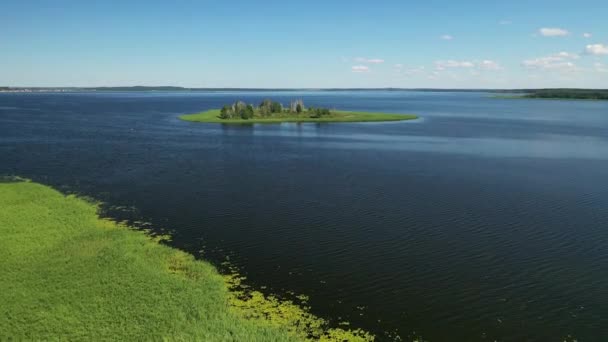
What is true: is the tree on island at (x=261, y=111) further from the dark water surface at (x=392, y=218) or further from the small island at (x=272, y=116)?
the dark water surface at (x=392, y=218)

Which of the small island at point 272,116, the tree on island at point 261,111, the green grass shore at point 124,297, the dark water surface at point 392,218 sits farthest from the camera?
the tree on island at point 261,111

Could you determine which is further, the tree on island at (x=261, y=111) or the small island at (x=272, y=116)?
the tree on island at (x=261, y=111)

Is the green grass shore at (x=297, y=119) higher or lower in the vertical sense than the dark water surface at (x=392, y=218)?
higher

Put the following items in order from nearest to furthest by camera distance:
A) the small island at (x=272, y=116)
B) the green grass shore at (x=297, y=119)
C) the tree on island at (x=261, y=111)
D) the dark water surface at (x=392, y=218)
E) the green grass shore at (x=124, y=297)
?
the green grass shore at (x=124, y=297) → the dark water surface at (x=392, y=218) → the green grass shore at (x=297, y=119) → the small island at (x=272, y=116) → the tree on island at (x=261, y=111)

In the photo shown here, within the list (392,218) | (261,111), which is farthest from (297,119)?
(392,218)

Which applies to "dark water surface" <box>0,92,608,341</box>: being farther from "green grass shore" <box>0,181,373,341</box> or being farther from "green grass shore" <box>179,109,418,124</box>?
"green grass shore" <box>179,109,418,124</box>

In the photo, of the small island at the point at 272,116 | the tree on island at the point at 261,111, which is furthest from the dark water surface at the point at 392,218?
the tree on island at the point at 261,111

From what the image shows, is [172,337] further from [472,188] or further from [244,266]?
[472,188]

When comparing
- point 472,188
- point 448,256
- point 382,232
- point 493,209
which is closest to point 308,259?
point 382,232
